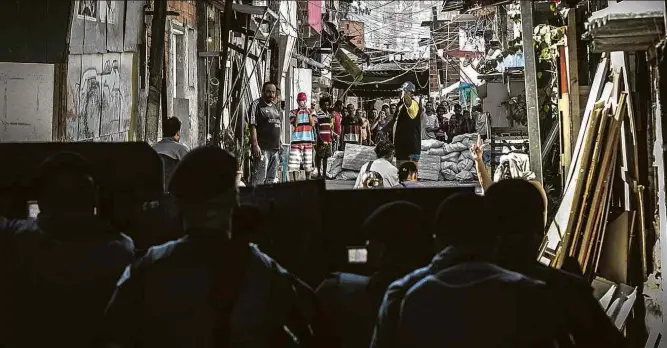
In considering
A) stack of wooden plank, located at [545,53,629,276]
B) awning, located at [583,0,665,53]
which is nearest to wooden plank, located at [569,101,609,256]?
stack of wooden plank, located at [545,53,629,276]

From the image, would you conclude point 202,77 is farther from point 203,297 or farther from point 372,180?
point 203,297

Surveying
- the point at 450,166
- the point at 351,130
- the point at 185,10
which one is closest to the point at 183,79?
the point at 185,10

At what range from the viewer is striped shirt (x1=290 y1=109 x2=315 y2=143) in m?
17.1

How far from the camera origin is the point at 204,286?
3.90 meters

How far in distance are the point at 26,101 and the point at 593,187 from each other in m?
5.55

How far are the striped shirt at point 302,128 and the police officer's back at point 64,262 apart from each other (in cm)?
1268

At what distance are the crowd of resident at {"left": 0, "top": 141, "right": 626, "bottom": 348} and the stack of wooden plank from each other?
3.77 metres

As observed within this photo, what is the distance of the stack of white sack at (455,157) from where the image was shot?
20.6 meters

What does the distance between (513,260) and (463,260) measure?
16.6 inches

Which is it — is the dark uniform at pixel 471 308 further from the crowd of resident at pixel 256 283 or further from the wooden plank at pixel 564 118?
the wooden plank at pixel 564 118

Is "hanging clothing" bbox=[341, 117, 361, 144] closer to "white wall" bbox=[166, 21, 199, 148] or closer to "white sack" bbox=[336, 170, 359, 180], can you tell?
"white sack" bbox=[336, 170, 359, 180]

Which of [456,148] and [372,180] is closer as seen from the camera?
[372,180]

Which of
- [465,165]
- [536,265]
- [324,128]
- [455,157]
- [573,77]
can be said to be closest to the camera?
[536,265]

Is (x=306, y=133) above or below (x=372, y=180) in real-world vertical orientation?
above
